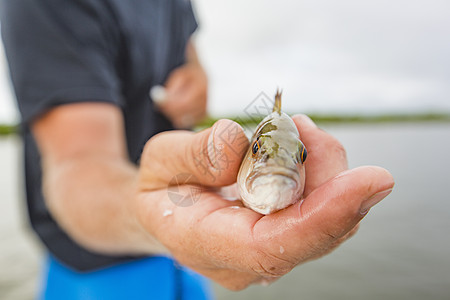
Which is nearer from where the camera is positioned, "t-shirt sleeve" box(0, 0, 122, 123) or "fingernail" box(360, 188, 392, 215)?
"fingernail" box(360, 188, 392, 215)

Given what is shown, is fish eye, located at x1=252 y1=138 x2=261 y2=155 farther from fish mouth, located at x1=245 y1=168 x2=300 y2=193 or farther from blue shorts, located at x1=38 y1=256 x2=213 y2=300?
blue shorts, located at x1=38 y1=256 x2=213 y2=300

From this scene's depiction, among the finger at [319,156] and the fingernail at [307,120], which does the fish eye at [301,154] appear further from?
the fingernail at [307,120]

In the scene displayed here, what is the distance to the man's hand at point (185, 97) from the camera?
3.52 m

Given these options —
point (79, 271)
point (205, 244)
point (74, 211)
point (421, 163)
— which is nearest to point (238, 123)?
point (205, 244)

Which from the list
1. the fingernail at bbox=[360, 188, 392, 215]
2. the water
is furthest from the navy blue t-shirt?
the water

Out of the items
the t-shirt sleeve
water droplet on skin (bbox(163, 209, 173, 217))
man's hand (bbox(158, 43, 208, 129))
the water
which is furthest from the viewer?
the water

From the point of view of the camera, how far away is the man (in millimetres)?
1080

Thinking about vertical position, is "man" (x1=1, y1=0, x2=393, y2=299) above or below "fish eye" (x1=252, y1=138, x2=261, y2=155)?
below

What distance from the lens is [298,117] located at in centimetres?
137

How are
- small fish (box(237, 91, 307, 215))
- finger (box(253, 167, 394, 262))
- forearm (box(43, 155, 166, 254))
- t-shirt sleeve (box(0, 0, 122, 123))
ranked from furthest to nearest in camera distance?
t-shirt sleeve (box(0, 0, 122, 123)) < forearm (box(43, 155, 166, 254)) < small fish (box(237, 91, 307, 215)) < finger (box(253, 167, 394, 262))

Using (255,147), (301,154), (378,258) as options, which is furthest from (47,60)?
(378,258)

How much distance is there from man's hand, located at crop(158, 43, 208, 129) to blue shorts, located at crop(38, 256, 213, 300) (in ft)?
4.58

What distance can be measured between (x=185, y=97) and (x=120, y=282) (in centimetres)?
183

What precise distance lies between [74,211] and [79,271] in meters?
1.09
